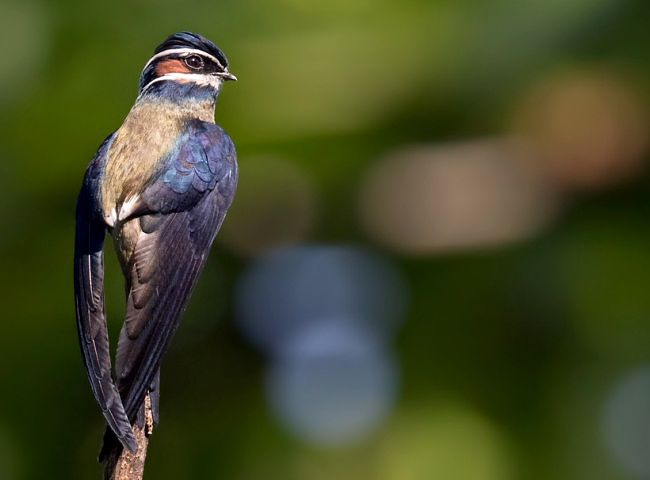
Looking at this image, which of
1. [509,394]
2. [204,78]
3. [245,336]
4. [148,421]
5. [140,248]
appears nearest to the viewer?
[148,421]

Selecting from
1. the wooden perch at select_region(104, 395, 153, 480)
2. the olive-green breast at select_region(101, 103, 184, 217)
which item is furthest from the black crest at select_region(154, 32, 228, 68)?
the wooden perch at select_region(104, 395, 153, 480)

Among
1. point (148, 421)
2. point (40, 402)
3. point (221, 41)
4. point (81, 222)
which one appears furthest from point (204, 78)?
point (40, 402)

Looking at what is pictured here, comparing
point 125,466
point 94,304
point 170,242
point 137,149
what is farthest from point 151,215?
point 125,466

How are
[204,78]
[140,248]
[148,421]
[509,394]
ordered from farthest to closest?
[509,394]
[204,78]
[140,248]
[148,421]

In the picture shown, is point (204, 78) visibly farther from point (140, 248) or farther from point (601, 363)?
point (601, 363)

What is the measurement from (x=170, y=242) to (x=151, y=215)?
0.10 meters

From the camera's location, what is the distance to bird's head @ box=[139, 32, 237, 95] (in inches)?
155

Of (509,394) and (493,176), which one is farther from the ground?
(493,176)

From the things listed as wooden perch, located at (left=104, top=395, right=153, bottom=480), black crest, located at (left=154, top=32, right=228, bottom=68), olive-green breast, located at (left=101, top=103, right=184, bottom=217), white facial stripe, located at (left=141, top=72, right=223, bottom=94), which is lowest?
wooden perch, located at (left=104, top=395, right=153, bottom=480)

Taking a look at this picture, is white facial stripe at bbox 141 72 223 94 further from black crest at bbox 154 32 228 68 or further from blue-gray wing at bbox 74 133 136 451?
blue-gray wing at bbox 74 133 136 451

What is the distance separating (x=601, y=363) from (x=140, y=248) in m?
3.00

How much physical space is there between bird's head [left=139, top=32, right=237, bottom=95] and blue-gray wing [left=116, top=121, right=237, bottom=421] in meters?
0.15

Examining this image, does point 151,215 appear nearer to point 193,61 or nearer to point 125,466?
point 193,61

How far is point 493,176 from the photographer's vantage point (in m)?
5.82
